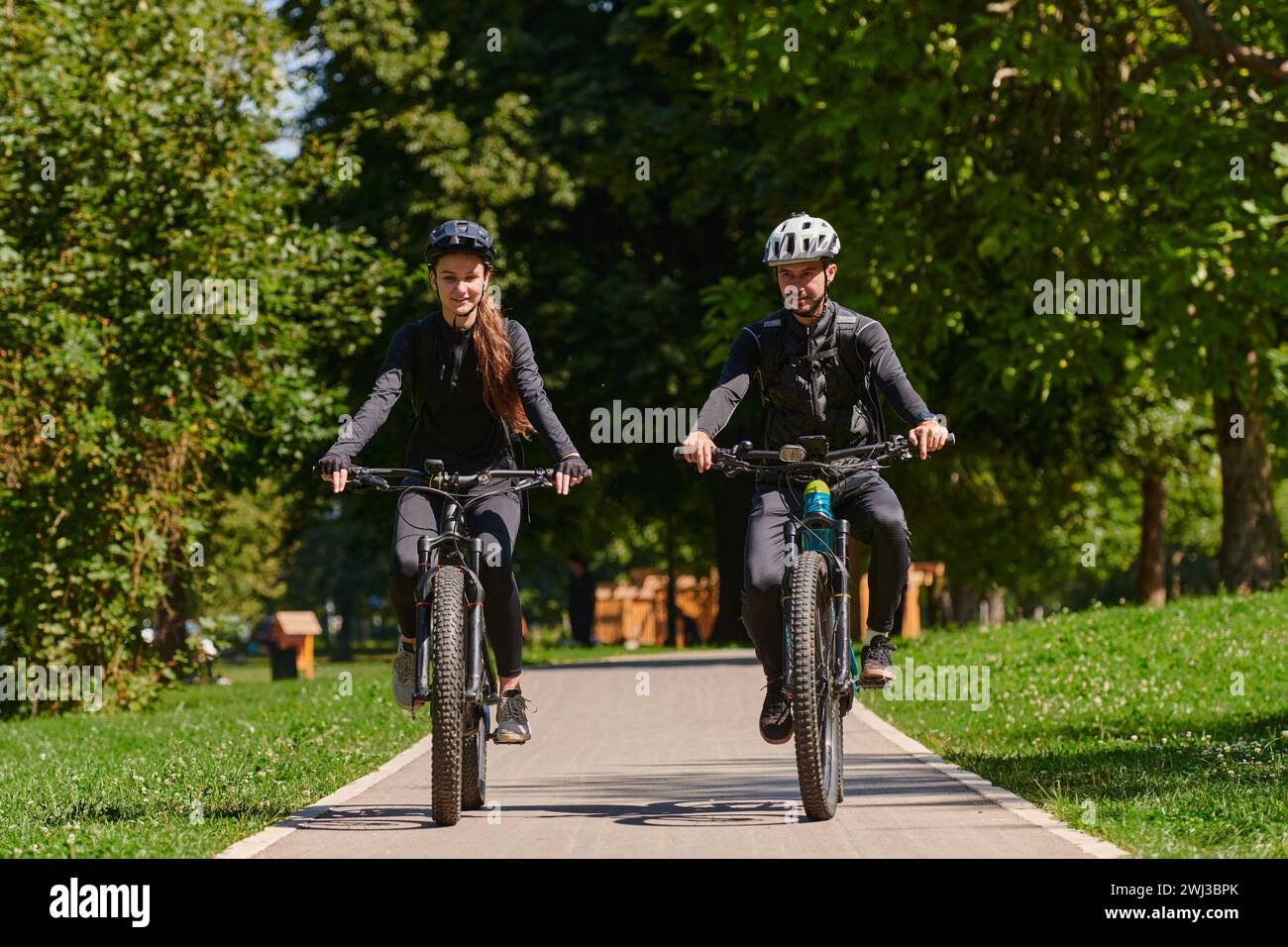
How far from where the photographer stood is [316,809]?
7.80 meters

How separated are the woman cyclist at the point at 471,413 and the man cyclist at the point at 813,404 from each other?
799 mm

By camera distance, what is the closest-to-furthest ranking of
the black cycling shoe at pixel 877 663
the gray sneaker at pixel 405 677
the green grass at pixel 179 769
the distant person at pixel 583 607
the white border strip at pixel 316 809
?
the white border strip at pixel 316 809, the green grass at pixel 179 769, the gray sneaker at pixel 405 677, the black cycling shoe at pixel 877 663, the distant person at pixel 583 607

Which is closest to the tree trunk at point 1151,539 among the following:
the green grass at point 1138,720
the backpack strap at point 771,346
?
the green grass at point 1138,720

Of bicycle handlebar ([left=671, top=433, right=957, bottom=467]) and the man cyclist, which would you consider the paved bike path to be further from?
bicycle handlebar ([left=671, top=433, right=957, bottom=467])

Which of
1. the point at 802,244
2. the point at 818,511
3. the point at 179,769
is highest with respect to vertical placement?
the point at 802,244

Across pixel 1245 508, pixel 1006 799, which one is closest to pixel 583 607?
pixel 1245 508

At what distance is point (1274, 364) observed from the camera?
19.1m

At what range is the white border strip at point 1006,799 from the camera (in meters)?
6.32

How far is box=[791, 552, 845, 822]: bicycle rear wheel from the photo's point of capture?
712 cm

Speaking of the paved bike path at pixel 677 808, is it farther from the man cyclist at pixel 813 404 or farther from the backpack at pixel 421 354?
the backpack at pixel 421 354

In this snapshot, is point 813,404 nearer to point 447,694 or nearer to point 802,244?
point 802,244

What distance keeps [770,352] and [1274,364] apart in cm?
1282

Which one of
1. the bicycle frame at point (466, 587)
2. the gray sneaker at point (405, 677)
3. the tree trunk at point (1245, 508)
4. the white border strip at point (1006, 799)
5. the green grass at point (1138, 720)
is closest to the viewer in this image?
the white border strip at point (1006, 799)

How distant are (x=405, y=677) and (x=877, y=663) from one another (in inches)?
75.6
